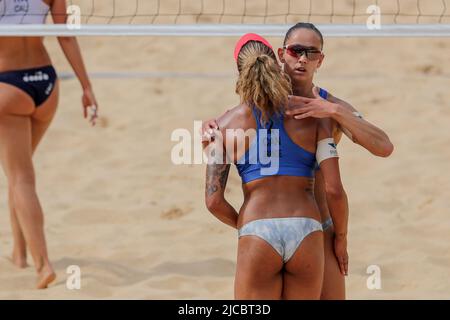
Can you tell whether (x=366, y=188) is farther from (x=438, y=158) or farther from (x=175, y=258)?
(x=175, y=258)

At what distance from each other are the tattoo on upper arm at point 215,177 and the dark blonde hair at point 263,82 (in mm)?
236

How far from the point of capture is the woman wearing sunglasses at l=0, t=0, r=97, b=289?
211 inches

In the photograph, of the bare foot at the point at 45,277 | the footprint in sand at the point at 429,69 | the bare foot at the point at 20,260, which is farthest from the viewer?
the footprint in sand at the point at 429,69

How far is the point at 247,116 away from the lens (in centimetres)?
359

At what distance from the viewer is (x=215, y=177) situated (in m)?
3.67

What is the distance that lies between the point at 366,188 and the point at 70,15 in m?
2.29

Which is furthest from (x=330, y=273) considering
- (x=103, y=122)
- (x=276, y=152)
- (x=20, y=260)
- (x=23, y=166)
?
(x=103, y=122)

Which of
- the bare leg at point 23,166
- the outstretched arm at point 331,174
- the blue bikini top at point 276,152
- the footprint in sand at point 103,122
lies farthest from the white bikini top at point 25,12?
the footprint in sand at point 103,122

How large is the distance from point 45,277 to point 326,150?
2.25 metres

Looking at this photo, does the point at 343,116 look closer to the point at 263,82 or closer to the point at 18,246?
the point at 263,82

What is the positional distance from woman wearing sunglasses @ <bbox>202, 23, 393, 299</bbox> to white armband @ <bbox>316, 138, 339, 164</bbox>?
0.26ft

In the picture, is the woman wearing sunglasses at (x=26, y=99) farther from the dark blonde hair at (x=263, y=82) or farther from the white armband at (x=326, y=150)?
the white armband at (x=326, y=150)

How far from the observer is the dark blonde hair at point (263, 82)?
3529mm
